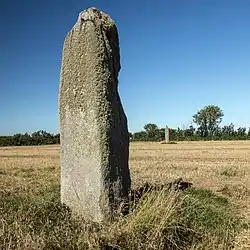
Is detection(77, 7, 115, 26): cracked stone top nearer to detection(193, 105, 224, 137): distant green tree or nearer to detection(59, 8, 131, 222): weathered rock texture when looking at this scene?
detection(59, 8, 131, 222): weathered rock texture

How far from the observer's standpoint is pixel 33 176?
14.2 metres

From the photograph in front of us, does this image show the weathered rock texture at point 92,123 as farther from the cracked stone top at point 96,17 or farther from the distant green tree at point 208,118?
the distant green tree at point 208,118

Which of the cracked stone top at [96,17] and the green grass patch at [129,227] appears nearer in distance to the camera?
the green grass patch at [129,227]

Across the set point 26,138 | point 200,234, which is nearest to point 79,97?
point 200,234

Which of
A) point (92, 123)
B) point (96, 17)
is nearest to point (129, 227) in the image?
point (92, 123)

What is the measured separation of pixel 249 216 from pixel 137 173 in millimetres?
6575

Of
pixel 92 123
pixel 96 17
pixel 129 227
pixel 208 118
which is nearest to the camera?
pixel 129 227

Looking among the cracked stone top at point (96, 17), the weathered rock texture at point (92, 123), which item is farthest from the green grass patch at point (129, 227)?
the cracked stone top at point (96, 17)

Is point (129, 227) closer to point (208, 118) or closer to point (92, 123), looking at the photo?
point (92, 123)

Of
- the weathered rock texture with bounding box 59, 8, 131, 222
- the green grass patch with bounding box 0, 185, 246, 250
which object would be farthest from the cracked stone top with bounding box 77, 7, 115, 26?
the green grass patch with bounding box 0, 185, 246, 250

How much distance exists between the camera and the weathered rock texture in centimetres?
726

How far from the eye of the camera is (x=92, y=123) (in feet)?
24.1

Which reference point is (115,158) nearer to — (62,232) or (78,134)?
(78,134)

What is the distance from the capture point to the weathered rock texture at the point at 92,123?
7258 mm
